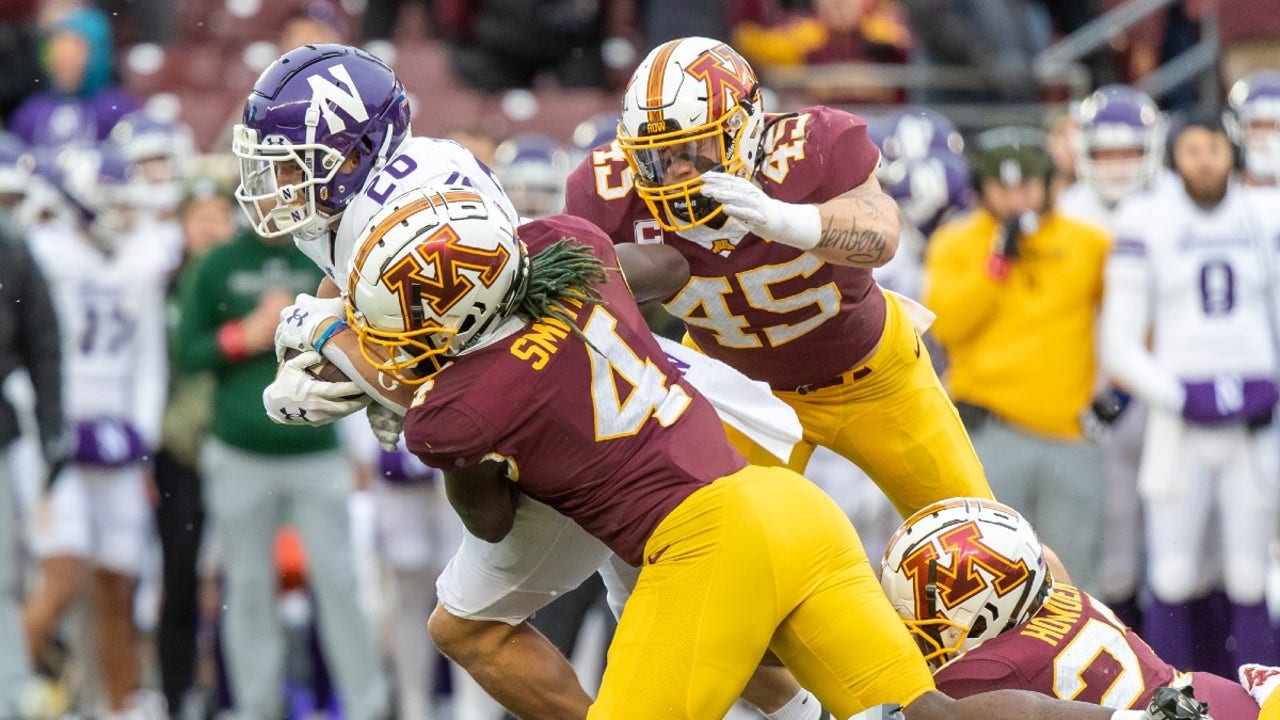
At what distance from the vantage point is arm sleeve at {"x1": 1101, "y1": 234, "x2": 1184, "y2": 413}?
26.1 feet

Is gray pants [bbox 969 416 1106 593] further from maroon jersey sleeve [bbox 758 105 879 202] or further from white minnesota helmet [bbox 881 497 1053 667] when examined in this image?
white minnesota helmet [bbox 881 497 1053 667]

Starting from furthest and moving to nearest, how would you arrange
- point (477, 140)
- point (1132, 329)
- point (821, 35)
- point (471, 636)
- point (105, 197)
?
point (821, 35) < point (477, 140) < point (105, 197) < point (1132, 329) < point (471, 636)

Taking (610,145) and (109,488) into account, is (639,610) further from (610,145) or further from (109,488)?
(109,488)

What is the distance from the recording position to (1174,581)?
26.3 feet

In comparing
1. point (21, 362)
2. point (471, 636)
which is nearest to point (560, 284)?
point (471, 636)

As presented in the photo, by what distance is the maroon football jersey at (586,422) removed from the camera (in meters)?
4.64

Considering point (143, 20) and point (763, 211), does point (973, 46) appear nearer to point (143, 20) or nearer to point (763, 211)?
point (143, 20)

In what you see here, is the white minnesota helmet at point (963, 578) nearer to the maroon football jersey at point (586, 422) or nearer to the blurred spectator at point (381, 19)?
the maroon football jersey at point (586, 422)

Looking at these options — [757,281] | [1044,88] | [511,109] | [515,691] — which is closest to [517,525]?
[515,691]

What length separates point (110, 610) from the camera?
8820 millimetres

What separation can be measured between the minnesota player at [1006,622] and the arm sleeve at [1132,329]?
9.49 feet

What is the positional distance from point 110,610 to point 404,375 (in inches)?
174

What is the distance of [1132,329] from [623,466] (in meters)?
3.74

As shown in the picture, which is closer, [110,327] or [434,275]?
[434,275]
